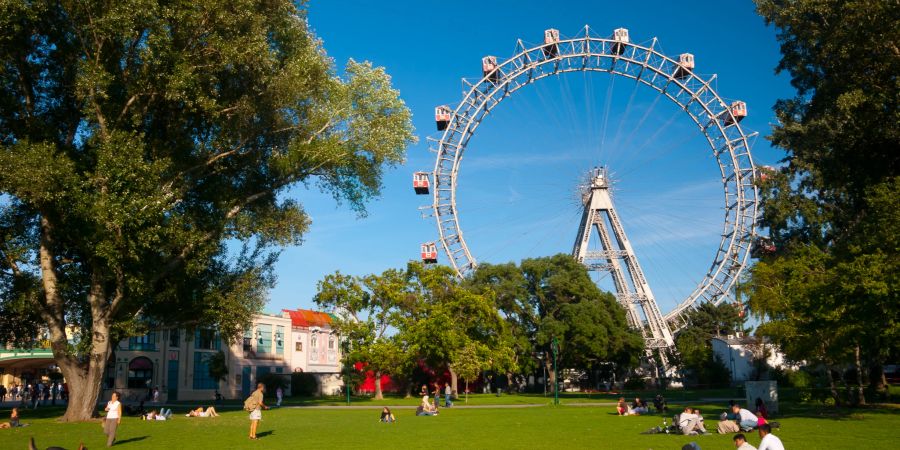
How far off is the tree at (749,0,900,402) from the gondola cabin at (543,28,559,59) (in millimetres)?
27734

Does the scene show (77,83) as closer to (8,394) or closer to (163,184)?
(163,184)

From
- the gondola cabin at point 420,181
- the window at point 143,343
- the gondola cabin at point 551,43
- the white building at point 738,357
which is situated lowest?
the white building at point 738,357

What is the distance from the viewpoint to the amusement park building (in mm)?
56281

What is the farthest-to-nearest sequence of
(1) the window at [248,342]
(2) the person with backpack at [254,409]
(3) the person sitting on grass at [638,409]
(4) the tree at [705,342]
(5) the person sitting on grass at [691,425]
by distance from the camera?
(4) the tree at [705,342], (1) the window at [248,342], (3) the person sitting on grass at [638,409], (5) the person sitting on grass at [691,425], (2) the person with backpack at [254,409]

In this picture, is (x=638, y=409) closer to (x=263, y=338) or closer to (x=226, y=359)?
(x=226, y=359)

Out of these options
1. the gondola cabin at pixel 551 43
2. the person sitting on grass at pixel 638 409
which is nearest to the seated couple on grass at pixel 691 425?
the person sitting on grass at pixel 638 409

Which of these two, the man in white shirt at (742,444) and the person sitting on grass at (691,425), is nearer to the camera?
the man in white shirt at (742,444)

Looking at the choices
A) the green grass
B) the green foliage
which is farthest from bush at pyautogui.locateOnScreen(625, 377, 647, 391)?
the green grass

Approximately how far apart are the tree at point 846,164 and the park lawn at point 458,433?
319cm

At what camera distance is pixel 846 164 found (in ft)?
95.3

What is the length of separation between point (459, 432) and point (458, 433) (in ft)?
1.31

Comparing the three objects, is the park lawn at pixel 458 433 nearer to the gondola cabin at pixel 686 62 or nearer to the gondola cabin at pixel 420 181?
the gondola cabin at pixel 420 181

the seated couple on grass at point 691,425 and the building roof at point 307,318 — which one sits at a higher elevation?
the building roof at point 307,318

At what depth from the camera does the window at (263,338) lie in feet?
227
